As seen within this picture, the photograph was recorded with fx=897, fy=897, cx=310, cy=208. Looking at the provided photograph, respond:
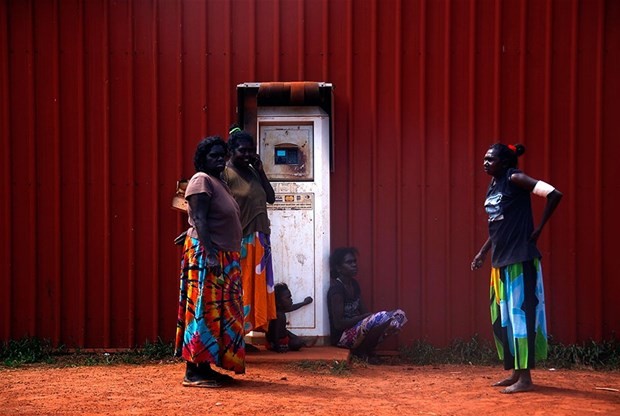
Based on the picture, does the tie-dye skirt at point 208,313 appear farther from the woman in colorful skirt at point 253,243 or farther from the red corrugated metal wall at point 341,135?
the red corrugated metal wall at point 341,135

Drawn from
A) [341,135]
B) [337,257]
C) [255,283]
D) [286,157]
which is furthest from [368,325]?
[341,135]

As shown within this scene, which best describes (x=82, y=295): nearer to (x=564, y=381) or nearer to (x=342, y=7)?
(x=342, y=7)

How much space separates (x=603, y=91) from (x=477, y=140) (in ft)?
4.06

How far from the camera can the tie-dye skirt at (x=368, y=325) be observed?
A: 25.2 ft

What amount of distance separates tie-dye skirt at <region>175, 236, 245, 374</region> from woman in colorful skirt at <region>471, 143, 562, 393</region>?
6.15 ft

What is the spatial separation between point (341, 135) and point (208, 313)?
2655 millimetres

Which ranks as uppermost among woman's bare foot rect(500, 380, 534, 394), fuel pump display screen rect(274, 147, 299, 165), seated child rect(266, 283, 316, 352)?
fuel pump display screen rect(274, 147, 299, 165)

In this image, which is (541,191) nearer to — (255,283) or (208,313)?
(208,313)

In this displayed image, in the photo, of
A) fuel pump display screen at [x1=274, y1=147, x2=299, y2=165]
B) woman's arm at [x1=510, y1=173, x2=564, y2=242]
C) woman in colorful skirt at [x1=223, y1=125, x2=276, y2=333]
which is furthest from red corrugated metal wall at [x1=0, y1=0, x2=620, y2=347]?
woman's arm at [x1=510, y1=173, x2=564, y2=242]

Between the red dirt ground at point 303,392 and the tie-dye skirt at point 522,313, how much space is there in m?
0.30

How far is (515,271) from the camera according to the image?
6.29 meters

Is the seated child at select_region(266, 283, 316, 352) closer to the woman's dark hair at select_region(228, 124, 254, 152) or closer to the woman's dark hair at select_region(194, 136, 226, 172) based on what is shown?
the woman's dark hair at select_region(228, 124, 254, 152)

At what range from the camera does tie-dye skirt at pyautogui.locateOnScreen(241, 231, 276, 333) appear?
747cm

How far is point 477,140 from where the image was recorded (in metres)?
→ 8.26
